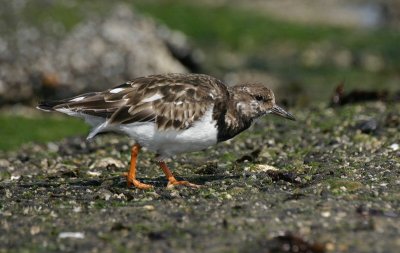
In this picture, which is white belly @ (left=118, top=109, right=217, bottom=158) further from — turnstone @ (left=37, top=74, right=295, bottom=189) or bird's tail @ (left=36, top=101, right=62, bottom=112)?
bird's tail @ (left=36, top=101, right=62, bottom=112)

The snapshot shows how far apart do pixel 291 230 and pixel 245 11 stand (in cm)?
1948

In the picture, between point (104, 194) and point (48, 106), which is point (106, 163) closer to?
point (48, 106)

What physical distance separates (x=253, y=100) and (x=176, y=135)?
1.06m

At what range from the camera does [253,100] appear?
8.77 meters

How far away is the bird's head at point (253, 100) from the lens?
8.70 meters

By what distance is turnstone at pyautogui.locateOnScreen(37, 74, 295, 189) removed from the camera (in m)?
8.13

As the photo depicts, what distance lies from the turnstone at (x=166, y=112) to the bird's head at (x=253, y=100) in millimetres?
22

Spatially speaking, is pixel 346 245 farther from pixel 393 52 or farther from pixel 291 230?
pixel 393 52

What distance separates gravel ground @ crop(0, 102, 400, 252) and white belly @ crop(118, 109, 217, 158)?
430mm

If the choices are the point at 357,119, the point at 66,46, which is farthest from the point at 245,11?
the point at 357,119

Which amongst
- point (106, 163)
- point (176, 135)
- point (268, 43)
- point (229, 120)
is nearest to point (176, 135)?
point (176, 135)

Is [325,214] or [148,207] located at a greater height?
[325,214]

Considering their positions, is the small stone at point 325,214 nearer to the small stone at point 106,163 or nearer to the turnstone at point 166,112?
the turnstone at point 166,112

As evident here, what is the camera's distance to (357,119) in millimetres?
11953
